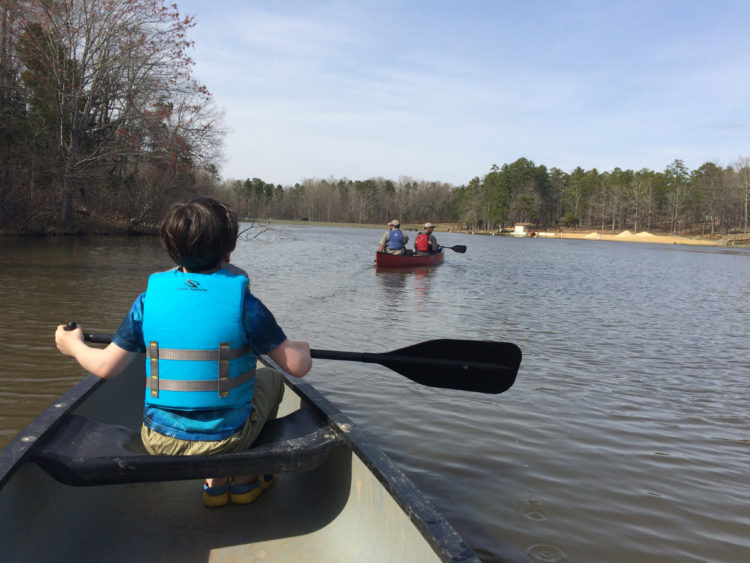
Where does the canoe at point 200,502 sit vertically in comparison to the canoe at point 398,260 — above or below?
below

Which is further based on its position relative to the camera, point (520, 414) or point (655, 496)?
point (520, 414)

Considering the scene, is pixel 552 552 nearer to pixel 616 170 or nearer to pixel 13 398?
pixel 13 398

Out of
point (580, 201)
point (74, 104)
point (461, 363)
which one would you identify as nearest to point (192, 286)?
point (461, 363)

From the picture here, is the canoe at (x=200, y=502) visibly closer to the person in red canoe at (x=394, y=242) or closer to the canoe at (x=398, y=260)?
the canoe at (x=398, y=260)

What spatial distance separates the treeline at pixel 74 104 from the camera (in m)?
21.6

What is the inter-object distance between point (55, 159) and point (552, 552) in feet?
87.9

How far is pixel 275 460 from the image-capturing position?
237 centimetres

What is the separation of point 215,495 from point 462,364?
1532 mm

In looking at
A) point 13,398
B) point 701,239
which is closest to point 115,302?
point 13,398

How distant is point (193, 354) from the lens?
2.21 m

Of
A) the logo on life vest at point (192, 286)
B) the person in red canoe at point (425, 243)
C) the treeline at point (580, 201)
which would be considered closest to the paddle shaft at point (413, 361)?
the logo on life vest at point (192, 286)

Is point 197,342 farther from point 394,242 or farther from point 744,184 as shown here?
point 744,184

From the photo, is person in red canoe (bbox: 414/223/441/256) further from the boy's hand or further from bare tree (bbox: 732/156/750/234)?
bare tree (bbox: 732/156/750/234)

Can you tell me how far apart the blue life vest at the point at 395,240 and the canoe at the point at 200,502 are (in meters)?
15.6
